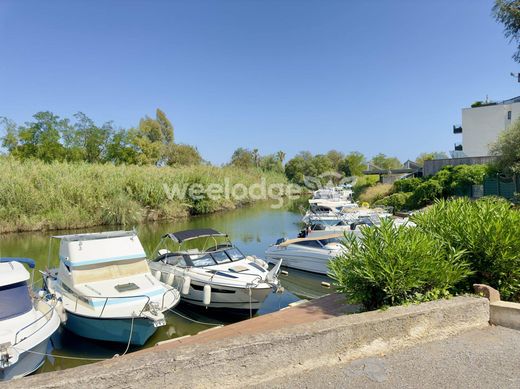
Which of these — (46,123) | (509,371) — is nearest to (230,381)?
(509,371)

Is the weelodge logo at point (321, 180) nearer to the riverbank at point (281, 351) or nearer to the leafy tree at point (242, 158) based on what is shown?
the leafy tree at point (242, 158)

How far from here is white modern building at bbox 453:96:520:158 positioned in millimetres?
45000

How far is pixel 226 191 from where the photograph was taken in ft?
139

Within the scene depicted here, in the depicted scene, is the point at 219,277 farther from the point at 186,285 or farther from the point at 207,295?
the point at 186,285

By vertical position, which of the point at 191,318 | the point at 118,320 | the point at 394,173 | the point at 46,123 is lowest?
the point at 191,318

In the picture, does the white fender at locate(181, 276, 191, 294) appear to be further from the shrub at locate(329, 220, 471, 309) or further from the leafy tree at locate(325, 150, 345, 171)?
the leafy tree at locate(325, 150, 345, 171)

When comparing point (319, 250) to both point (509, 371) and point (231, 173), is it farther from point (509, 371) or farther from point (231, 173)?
point (231, 173)

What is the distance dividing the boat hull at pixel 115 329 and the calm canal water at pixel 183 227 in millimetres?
423

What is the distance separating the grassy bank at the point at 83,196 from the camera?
26.3 meters

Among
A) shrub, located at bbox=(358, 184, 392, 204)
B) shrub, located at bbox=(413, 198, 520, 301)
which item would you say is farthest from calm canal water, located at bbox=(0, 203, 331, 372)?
shrub, located at bbox=(358, 184, 392, 204)

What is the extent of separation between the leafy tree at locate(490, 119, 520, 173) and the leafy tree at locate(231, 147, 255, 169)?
175 feet

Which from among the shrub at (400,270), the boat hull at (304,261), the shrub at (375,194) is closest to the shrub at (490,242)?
the shrub at (400,270)

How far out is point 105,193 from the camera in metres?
29.9

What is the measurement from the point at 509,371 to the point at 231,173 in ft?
149
